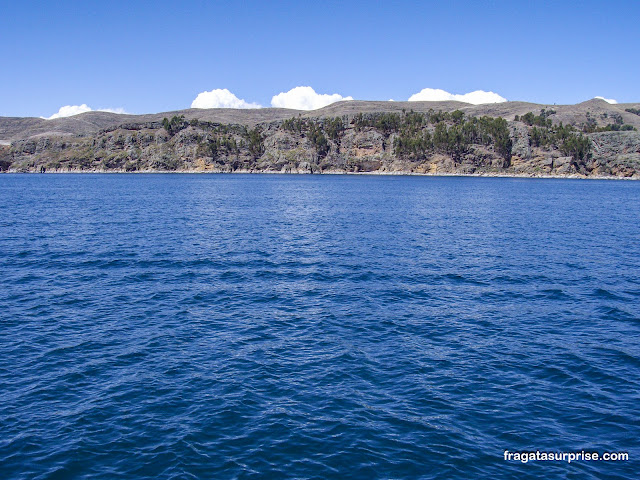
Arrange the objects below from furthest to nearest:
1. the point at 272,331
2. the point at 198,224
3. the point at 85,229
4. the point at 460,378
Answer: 1. the point at 198,224
2. the point at 85,229
3. the point at 272,331
4. the point at 460,378

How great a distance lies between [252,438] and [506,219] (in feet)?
252

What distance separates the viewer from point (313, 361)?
2469 cm

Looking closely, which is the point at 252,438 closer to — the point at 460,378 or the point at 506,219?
the point at 460,378

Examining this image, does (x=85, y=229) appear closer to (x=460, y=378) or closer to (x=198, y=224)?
(x=198, y=224)

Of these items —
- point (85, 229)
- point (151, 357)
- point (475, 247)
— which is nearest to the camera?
point (151, 357)

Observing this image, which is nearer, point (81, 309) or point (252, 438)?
point (252, 438)

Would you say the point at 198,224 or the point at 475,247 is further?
the point at 198,224

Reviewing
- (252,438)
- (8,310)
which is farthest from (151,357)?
(8,310)

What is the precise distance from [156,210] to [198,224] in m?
23.9

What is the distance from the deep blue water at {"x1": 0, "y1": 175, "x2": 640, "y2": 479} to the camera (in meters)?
17.1

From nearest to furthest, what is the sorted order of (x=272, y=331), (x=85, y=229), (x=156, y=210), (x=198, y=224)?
(x=272, y=331) < (x=85, y=229) < (x=198, y=224) < (x=156, y=210)

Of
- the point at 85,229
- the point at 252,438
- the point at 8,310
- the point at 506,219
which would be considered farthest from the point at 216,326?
the point at 506,219

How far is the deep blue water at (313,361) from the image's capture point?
56.1 feet

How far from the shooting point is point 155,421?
747 inches
